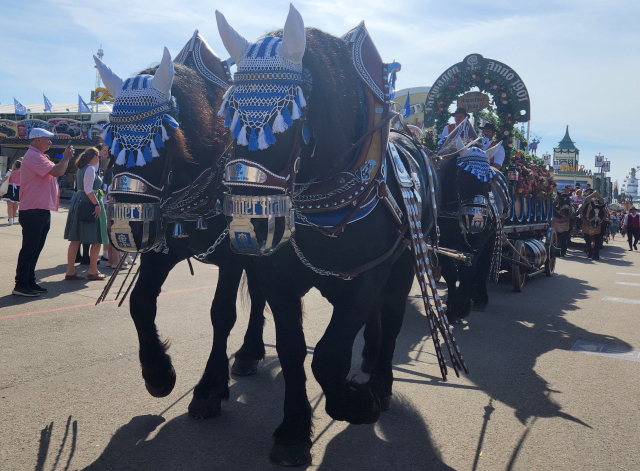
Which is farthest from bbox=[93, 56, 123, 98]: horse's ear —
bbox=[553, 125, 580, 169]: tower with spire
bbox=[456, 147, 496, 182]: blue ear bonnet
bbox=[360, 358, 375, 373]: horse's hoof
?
bbox=[553, 125, 580, 169]: tower with spire

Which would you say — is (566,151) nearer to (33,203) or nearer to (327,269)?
(33,203)

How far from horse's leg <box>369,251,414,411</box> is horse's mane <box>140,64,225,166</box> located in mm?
1497

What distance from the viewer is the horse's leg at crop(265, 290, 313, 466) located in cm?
276

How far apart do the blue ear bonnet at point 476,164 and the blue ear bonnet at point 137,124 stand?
3721 mm

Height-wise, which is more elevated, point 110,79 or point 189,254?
point 110,79

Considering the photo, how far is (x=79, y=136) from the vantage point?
36.2m

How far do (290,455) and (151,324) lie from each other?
1258mm

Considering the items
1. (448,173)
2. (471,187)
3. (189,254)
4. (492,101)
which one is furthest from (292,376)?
(492,101)

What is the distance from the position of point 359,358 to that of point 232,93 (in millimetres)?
2907

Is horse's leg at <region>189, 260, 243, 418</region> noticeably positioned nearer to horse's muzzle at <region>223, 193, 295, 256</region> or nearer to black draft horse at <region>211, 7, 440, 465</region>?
black draft horse at <region>211, 7, 440, 465</region>

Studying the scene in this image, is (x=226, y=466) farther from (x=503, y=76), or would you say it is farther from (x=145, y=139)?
(x=503, y=76)

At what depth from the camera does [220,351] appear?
3.51 meters

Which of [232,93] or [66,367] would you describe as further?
[66,367]

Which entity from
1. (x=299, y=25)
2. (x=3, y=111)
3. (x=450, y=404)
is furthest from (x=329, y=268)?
(x=3, y=111)
